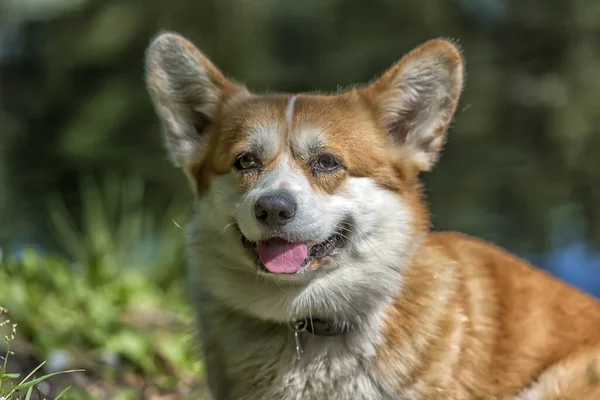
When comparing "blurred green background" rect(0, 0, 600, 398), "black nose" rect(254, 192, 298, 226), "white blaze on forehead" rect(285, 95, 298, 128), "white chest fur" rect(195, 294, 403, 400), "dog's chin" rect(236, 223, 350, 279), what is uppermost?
"white blaze on forehead" rect(285, 95, 298, 128)

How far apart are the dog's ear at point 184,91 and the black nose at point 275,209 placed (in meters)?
0.78

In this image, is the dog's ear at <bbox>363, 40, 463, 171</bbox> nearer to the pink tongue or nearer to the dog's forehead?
the dog's forehead

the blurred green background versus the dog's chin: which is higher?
the dog's chin

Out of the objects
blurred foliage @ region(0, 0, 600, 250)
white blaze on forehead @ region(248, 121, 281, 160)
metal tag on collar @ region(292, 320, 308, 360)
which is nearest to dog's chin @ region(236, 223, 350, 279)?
metal tag on collar @ region(292, 320, 308, 360)

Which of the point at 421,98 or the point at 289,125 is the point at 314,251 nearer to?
the point at 289,125

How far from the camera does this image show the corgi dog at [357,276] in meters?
3.67

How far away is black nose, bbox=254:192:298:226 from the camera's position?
11.4ft

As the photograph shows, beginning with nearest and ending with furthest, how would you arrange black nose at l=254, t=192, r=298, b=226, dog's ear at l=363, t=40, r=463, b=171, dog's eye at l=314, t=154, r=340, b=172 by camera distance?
black nose at l=254, t=192, r=298, b=226, dog's eye at l=314, t=154, r=340, b=172, dog's ear at l=363, t=40, r=463, b=171

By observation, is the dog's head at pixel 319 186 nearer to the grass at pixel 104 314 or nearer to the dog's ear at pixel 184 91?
the dog's ear at pixel 184 91

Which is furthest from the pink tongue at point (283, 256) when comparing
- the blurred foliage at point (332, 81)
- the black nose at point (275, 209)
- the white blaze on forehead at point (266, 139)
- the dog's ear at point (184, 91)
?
the blurred foliage at point (332, 81)

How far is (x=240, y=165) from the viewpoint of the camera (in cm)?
384

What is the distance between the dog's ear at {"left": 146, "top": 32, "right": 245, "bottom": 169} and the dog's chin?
704mm

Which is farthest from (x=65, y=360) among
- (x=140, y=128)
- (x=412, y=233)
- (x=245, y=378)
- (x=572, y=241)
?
(x=572, y=241)

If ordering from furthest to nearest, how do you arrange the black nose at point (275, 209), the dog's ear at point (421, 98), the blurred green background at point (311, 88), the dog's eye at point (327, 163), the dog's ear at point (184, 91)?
the blurred green background at point (311, 88), the dog's ear at point (184, 91), the dog's ear at point (421, 98), the dog's eye at point (327, 163), the black nose at point (275, 209)
